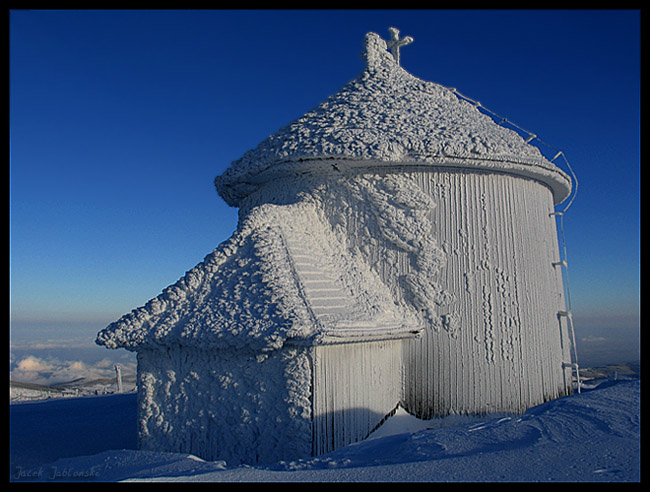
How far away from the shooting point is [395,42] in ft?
35.9

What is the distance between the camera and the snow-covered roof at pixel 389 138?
8.28 m

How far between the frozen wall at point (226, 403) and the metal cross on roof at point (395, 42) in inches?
280

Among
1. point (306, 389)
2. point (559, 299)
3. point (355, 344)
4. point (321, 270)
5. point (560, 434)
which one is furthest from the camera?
point (559, 299)

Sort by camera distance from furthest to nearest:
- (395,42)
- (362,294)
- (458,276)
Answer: (395,42) < (458,276) < (362,294)

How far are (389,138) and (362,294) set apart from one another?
2495 mm

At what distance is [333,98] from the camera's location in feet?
32.5

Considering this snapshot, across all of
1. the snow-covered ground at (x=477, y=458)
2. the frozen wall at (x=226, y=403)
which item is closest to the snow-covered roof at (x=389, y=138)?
the frozen wall at (x=226, y=403)

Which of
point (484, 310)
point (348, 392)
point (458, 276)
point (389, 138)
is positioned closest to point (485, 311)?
point (484, 310)

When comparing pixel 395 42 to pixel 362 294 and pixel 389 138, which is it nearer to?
pixel 389 138

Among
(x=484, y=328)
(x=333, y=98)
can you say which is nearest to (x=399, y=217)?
(x=484, y=328)

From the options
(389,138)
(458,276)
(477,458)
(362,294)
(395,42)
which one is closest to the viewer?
(477,458)

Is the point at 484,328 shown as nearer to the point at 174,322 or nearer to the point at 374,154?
the point at 374,154
